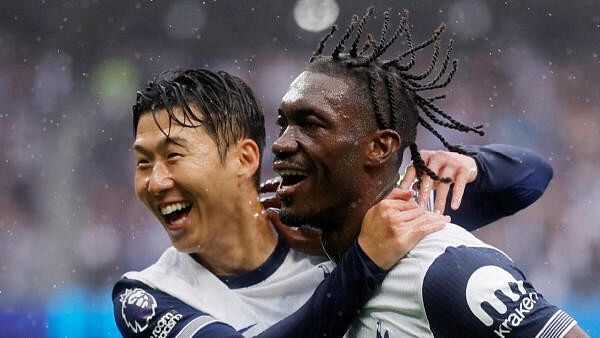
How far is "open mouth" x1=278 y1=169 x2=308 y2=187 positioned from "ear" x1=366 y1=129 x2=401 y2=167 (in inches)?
6.8

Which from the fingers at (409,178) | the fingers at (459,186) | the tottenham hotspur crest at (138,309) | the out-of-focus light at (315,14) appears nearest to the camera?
the fingers at (409,178)

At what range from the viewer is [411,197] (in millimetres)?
2490

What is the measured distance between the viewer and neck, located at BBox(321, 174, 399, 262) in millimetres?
2449

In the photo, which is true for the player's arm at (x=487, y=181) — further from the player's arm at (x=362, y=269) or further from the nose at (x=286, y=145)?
the nose at (x=286, y=145)

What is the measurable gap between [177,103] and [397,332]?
120cm

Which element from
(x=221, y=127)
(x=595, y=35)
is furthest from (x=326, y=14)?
(x=221, y=127)

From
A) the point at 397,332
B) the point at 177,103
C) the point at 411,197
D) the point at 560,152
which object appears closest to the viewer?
the point at 397,332

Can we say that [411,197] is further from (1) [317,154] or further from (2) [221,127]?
(2) [221,127]

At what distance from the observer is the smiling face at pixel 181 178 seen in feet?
9.95

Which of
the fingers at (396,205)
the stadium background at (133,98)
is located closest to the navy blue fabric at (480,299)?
the fingers at (396,205)

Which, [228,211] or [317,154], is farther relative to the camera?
[228,211]

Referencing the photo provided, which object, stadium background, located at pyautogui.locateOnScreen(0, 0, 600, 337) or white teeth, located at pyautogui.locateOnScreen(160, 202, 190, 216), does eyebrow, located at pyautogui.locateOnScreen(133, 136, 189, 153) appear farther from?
stadium background, located at pyautogui.locateOnScreen(0, 0, 600, 337)

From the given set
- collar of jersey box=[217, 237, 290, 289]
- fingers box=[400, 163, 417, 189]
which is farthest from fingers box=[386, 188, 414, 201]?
collar of jersey box=[217, 237, 290, 289]

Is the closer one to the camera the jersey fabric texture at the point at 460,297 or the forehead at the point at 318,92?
the jersey fabric texture at the point at 460,297
